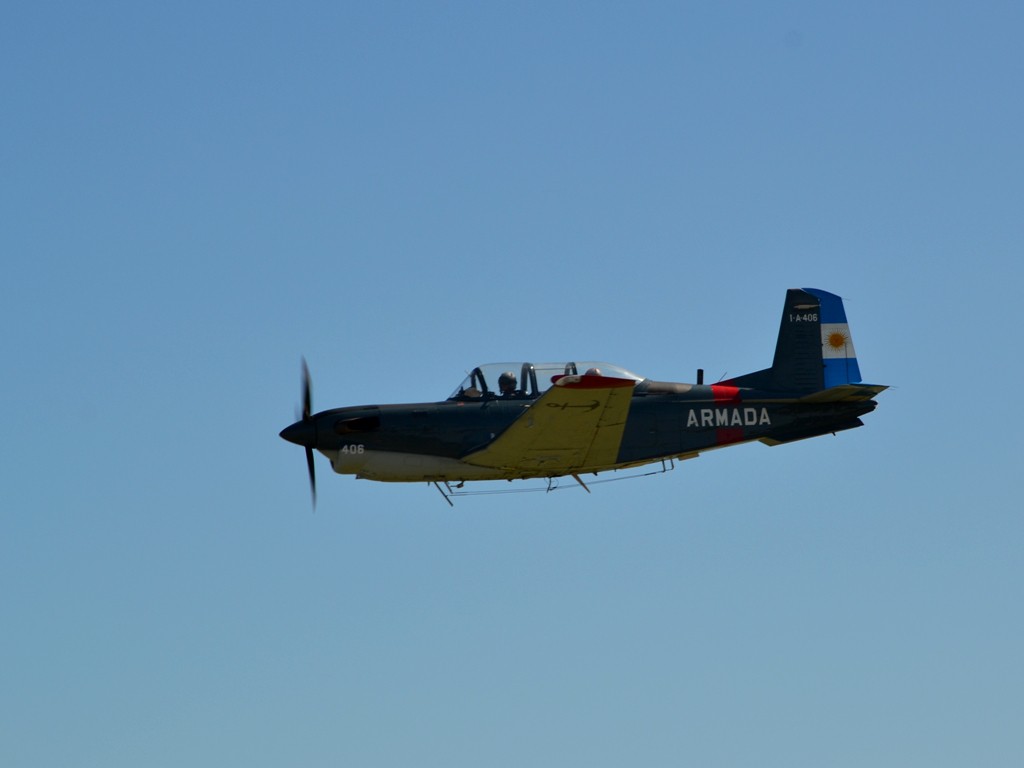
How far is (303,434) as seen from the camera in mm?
30469

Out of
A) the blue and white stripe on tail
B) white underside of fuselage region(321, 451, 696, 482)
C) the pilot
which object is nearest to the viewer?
white underside of fuselage region(321, 451, 696, 482)

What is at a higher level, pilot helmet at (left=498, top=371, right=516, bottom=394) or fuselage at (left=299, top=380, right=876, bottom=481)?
pilot helmet at (left=498, top=371, right=516, bottom=394)

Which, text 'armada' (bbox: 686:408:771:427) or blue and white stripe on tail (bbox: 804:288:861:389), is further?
blue and white stripe on tail (bbox: 804:288:861:389)

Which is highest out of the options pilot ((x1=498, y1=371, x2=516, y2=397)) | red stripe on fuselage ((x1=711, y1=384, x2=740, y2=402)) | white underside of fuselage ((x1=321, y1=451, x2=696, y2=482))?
pilot ((x1=498, y1=371, x2=516, y2=397))

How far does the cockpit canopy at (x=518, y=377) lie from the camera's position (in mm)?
30328

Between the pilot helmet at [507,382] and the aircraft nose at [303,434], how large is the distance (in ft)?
11.5

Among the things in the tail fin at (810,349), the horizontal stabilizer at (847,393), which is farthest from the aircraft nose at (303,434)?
the horizontal stabilizer at (847,393)

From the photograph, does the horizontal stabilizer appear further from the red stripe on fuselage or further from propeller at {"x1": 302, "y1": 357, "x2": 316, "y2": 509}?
propeller at {"x1": 302, "y1": 357, "x2": 316, "y2": 509}

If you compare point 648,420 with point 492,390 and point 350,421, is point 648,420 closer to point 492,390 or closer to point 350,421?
point 492,390

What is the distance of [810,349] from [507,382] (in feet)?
21.1

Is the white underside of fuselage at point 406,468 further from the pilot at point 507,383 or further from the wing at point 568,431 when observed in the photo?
the pilot at point 507,383

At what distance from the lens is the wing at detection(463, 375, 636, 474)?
28.4 m

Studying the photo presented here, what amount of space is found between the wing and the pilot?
0.82 m

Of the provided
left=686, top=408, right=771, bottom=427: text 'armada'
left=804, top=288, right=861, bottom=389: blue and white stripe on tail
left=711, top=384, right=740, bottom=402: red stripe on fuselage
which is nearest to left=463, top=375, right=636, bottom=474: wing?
left=686, top=408, right=771, bottom=427: text 'armada'
